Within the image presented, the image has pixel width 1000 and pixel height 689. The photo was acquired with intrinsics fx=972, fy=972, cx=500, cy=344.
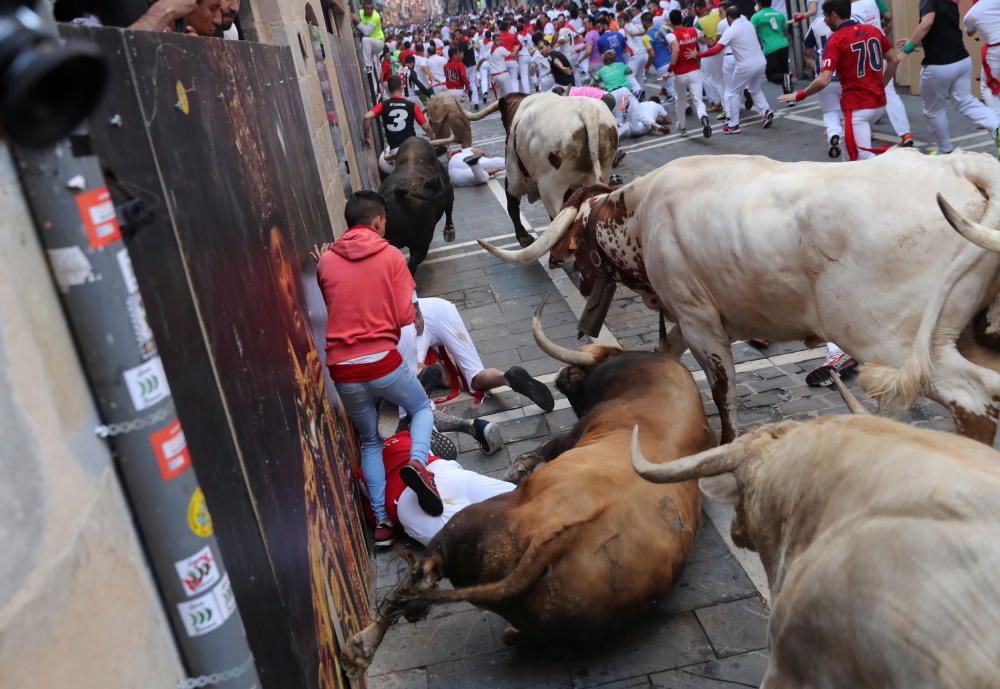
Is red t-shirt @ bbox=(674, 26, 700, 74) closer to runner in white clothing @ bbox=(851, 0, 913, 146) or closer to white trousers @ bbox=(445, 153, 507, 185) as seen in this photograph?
white trousers @ bbox=(445, 153, 507, 185)

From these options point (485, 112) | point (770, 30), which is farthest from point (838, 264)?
point (770, 30)

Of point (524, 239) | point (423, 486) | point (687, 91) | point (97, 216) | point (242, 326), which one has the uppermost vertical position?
point (97, 216)

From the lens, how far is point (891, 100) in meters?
11.4

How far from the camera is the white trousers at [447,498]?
5082mm

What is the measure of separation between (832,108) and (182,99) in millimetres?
10441

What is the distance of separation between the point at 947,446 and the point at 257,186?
276cm

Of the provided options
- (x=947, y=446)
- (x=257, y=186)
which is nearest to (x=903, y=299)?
(x=947, y=446)

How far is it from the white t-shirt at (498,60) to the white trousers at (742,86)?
38.0 feet

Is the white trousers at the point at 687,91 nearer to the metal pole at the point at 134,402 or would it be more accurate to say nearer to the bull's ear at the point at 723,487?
the bull's ear at the point at 723,487

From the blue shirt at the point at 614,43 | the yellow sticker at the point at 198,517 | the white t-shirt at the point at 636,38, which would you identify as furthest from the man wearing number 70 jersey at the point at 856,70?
the white t-shirt at the point at 636,38

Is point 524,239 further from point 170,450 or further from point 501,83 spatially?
point 501,83

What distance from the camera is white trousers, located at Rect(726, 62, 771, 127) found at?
15.5 meters

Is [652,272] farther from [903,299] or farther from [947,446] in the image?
[947,446]

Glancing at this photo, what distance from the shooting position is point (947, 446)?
2494 mm
